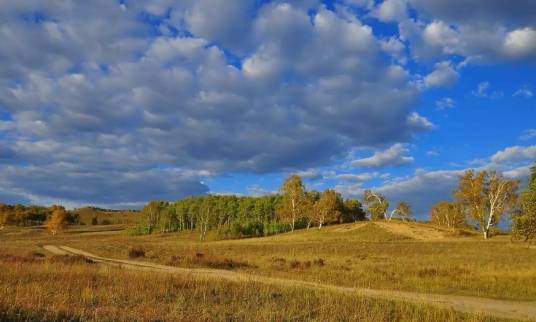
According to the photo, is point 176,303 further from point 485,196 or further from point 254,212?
point 254,212

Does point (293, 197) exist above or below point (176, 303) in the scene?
above

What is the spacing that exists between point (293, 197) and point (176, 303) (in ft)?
357

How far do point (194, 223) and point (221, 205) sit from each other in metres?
23.6

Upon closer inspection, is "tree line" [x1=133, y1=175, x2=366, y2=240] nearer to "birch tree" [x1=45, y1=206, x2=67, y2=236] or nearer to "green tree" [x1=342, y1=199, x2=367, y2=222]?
"green tree" [x1=342, y1=199, x2=367, y2=222]

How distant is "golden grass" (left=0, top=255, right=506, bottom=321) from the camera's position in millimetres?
11531

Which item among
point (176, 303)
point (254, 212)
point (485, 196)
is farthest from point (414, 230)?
point (176, 303)

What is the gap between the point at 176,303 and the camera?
13.9 meters

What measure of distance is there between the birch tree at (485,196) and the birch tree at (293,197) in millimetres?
44639

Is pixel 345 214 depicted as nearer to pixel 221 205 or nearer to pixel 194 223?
pixel 221 205

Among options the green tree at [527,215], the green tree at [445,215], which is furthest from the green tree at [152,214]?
the green tree at [527,215]

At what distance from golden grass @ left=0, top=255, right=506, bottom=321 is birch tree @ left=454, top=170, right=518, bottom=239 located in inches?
2958

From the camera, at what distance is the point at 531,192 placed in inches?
1003

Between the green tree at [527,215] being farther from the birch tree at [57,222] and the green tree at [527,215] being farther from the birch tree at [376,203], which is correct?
the birch tree at [57,222]

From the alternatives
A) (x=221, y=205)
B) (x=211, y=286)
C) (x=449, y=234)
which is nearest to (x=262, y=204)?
(x=221, y=205)
